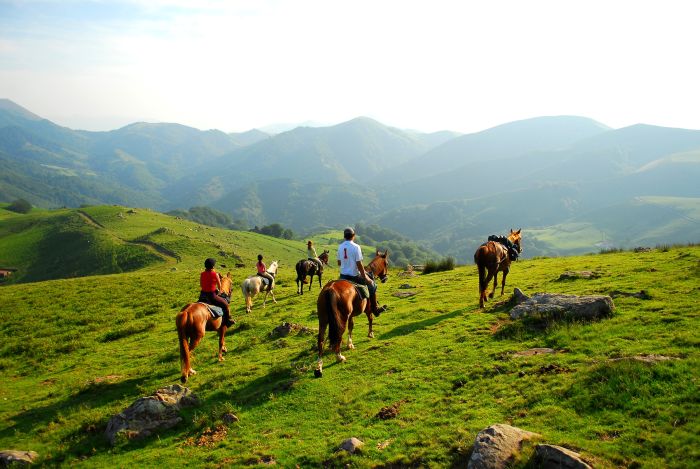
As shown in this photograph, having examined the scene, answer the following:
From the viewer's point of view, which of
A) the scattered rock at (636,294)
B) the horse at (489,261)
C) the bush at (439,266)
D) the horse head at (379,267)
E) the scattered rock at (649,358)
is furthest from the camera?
the bush at (439,266)

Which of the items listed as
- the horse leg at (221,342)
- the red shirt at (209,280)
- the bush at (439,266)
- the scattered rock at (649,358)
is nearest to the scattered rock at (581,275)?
the scattered rock at (649,358)

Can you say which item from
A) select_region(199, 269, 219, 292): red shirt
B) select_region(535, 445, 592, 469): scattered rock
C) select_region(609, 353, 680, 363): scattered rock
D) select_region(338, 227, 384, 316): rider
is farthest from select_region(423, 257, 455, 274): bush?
select_region(535, 445, 592, 469): scattered rock

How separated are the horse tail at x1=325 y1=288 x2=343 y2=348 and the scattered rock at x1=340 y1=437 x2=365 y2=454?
427 centimetres

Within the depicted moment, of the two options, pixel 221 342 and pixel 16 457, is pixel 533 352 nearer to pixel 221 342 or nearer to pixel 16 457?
pixel 221 342

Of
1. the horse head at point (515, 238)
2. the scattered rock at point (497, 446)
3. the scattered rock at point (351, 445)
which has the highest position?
the horse head at point (515, 238)

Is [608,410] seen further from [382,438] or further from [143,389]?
[143,389]

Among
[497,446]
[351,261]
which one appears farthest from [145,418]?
[497,446]

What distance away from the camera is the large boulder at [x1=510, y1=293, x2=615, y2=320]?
43.4 feet

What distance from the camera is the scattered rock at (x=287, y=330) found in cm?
1808

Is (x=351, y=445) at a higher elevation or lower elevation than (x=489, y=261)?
lower

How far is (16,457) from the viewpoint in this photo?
9.99 meters

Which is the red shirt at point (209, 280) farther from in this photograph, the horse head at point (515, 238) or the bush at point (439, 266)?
the bush at point (439, 266)

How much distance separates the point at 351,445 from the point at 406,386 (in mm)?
2984

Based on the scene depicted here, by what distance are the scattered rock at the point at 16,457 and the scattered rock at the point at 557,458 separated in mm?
12106
